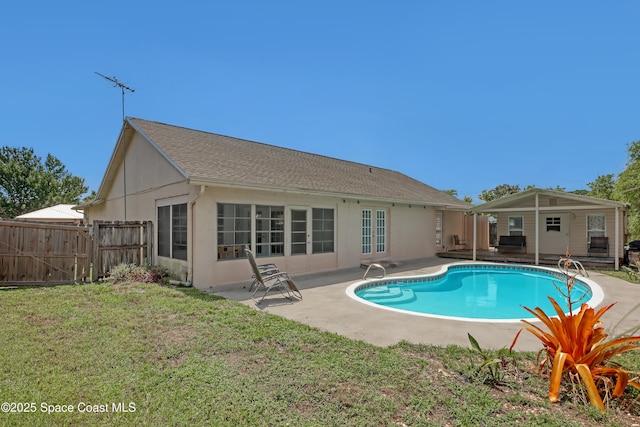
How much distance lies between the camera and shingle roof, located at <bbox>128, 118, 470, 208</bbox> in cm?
911

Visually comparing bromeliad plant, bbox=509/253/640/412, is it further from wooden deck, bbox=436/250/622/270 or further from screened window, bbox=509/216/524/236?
screened window, bbox=509/216/524/236

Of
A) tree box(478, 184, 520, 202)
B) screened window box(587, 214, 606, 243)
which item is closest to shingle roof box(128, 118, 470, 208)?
screened window box(587, 214, 606, 243)

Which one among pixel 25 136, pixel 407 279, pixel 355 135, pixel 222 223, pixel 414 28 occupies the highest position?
pixel 25 136

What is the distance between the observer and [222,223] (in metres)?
9.21

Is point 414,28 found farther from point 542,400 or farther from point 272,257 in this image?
point 542,400

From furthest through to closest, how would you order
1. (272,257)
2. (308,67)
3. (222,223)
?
(308,67), (272,257), (222,223)

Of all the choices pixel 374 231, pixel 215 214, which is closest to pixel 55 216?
pixel 215 214

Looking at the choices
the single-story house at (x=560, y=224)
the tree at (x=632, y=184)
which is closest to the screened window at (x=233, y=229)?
the single-story house at (x=560, y=224)

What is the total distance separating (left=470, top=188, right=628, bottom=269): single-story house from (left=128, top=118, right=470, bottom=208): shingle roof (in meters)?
3.80

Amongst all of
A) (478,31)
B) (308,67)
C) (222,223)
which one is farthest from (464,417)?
(308,67)

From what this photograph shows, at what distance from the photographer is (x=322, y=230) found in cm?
1187

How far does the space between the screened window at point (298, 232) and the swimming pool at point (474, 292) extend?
104 inches

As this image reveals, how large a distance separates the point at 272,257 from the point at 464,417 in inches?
315

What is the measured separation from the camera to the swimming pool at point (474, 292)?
25.7 ft
